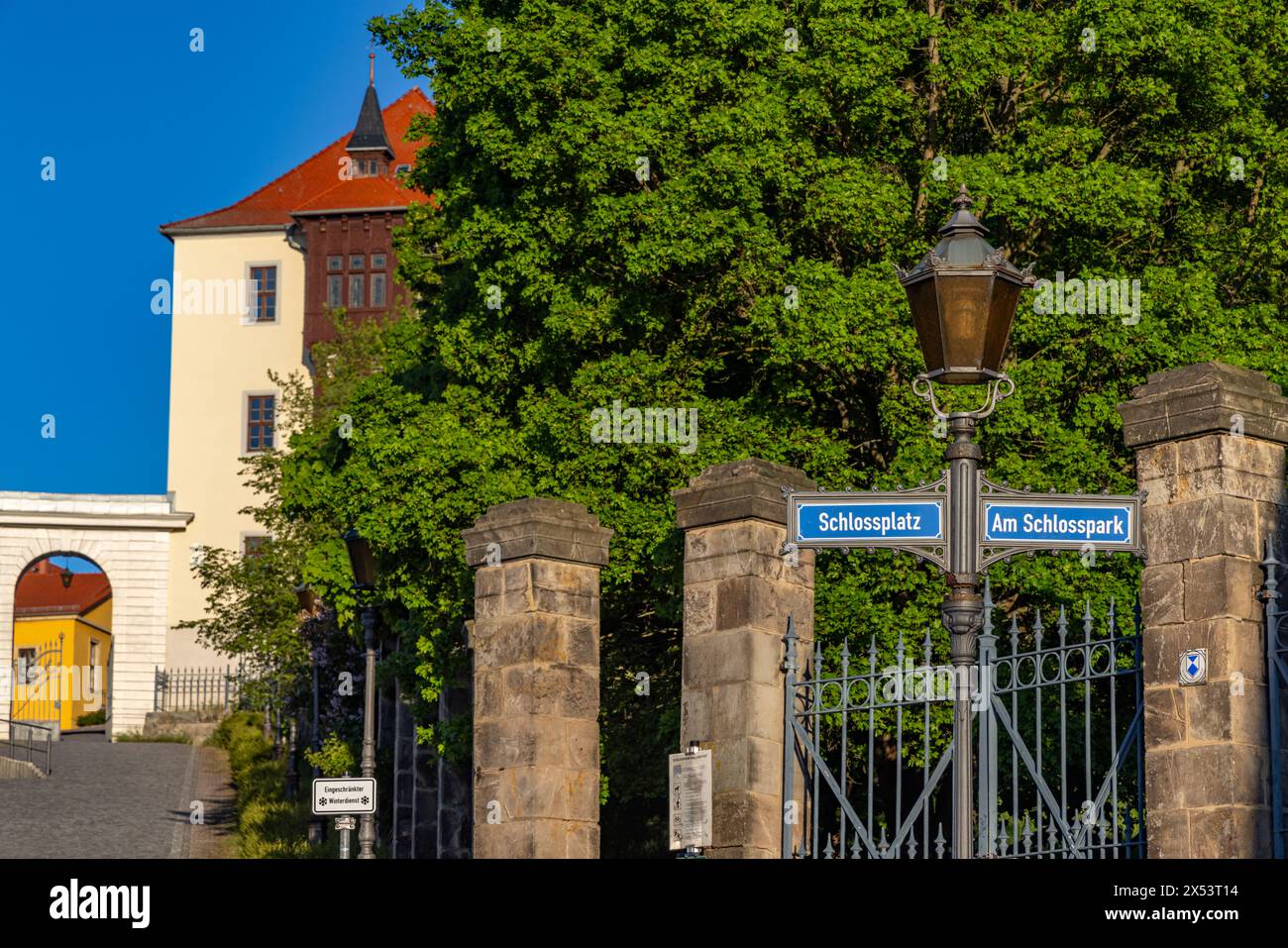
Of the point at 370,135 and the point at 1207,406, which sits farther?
the point at 370,135

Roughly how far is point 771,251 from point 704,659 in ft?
25.0

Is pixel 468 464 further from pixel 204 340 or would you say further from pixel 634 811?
pixel 204 340

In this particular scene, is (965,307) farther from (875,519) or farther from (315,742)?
(315,742)

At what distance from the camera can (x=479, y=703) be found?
635 inches

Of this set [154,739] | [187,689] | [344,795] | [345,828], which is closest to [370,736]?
[345,828]

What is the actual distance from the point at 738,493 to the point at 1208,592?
3681 mm

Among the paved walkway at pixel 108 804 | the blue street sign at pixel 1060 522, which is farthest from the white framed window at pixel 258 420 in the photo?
the blue street sign at pixel 1060 522

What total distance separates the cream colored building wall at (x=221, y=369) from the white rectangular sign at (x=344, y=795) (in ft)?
136

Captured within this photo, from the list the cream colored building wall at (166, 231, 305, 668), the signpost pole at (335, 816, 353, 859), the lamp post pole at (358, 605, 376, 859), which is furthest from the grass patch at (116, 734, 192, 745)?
the signpost pole at (335, 816, 353, 859)

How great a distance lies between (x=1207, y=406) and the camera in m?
11.2

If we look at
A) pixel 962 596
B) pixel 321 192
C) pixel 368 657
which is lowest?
pixel 962 596

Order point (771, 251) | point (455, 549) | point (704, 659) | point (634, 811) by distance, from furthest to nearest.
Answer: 1. point (634, 811)
2. point (455, 549)
3. point (771, 251)
4. point (704, 659)

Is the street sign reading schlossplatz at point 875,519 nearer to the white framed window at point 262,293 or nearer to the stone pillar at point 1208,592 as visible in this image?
the stone pillar at point 1208,592
